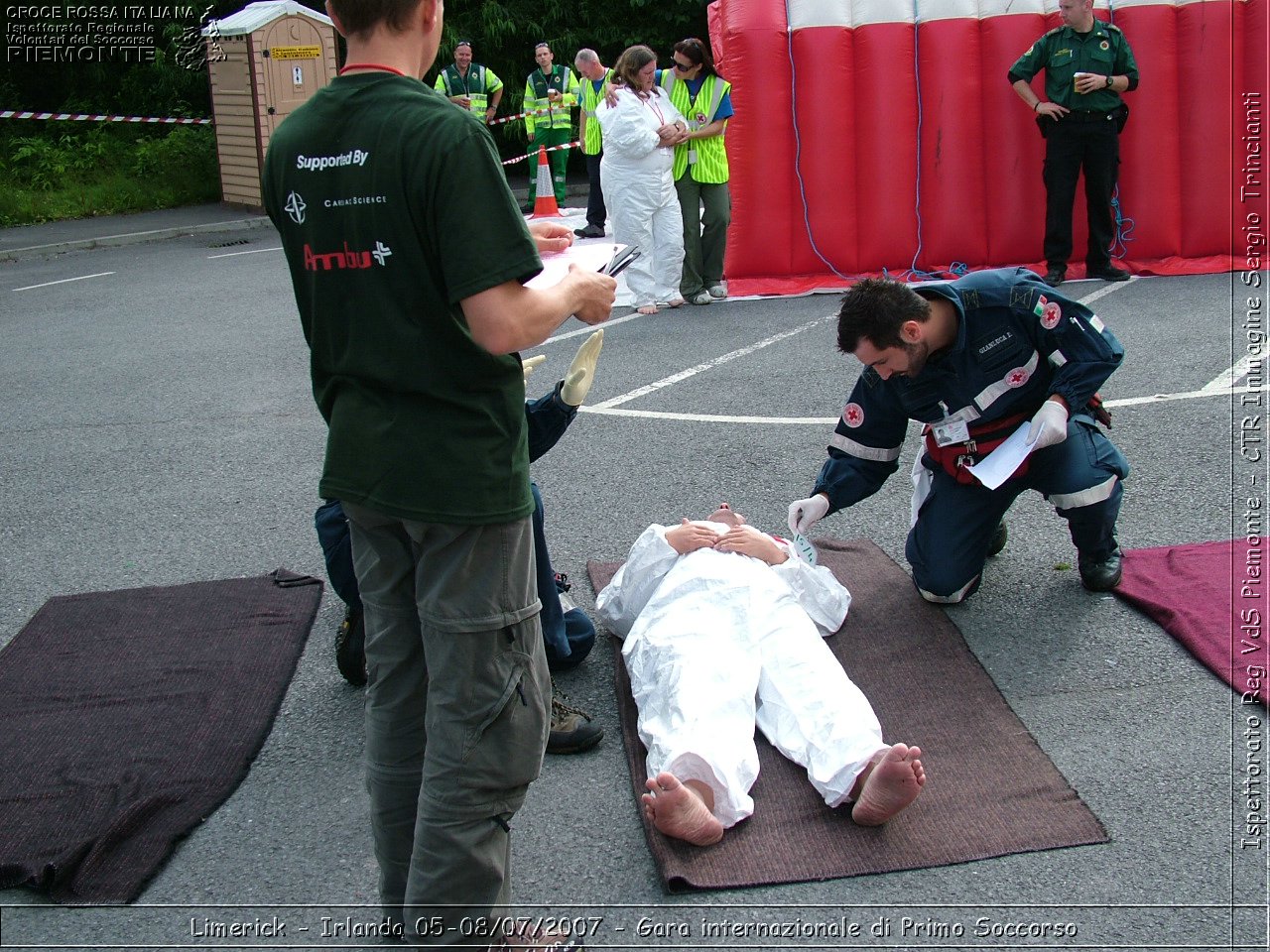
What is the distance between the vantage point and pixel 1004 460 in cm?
409

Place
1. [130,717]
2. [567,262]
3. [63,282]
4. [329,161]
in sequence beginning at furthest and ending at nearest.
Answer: [63,282] < [130,717] < [567,262] < [329,161]

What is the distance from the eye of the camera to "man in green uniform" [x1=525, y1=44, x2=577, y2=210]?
15.3m

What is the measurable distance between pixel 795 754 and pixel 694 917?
66cm

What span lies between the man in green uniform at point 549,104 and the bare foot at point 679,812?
13.1 m

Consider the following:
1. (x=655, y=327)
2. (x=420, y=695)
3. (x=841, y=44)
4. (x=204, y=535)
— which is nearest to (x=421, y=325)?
(x=420, y=695)

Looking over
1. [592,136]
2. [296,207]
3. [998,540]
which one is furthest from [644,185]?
[296,207]

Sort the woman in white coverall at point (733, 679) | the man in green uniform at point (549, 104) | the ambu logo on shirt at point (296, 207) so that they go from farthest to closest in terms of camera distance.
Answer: the man in green uniform at point (549, 104) < the woman in white coverall at point (733, 679) < the ambu logo on shirt at point (296, 207)

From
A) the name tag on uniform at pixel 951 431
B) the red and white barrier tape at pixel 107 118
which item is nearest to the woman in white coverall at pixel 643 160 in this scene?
the name tag on uniform at pixel 951 431

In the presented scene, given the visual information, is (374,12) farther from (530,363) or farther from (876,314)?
(876,314)

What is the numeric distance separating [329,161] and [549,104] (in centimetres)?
1377

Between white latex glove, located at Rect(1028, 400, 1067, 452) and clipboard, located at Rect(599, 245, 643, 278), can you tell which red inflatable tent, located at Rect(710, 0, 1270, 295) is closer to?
white latex glove, located at Rect(1028, 400, 1067, 452)

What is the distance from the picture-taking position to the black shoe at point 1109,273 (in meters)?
9.73

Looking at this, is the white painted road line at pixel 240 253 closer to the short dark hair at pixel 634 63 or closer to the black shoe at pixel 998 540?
the short dark hair at pixel 634 63

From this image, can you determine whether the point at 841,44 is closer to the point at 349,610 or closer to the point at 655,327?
the point at 655,327
